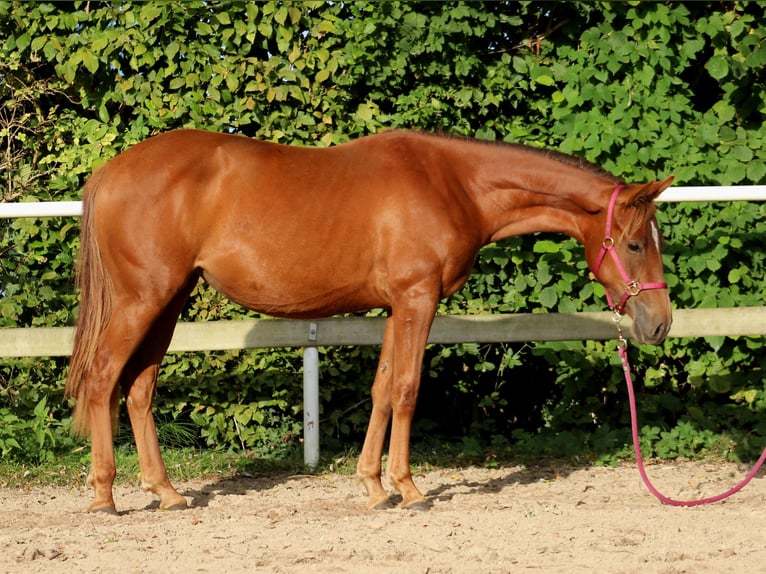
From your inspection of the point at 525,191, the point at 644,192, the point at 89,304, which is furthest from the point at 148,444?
the point at 644,192

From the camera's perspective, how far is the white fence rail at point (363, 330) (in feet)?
18.5

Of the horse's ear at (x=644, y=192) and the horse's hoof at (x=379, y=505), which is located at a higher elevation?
the horse's ear at (x=644, y=192)

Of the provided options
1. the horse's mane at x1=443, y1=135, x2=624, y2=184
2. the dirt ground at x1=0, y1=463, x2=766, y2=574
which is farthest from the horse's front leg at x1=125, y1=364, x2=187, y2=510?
the horse's mane at x1=443, y1=135, x2=624, y2=184

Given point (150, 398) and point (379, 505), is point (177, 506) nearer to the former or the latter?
point (150, 398)

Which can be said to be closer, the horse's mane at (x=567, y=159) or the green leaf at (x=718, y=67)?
the horse's mane at (x=567, y=159)

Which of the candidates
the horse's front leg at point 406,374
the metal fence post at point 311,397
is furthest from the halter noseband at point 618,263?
the metal fence post at point 311,397

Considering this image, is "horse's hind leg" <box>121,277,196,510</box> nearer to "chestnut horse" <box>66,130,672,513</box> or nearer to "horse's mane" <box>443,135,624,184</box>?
"chestnut horse" <box>66,130,672,513</box>

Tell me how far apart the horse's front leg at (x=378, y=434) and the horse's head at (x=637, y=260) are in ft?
3.97

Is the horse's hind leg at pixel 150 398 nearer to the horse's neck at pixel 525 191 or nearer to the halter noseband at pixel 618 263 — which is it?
the horse's neck at pixel 525 191

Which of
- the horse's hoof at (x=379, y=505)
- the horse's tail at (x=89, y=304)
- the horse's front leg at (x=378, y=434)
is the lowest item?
the horse's hoof at (x=379, y=505)

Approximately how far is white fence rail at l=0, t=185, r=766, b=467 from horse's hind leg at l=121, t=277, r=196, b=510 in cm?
57

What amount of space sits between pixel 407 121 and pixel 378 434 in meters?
2.36

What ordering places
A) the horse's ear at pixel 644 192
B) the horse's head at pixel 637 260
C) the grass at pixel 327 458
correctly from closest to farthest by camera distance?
the horse's ear at pixel 644 192 → the horse's head at pixel 637 260 → the grass at pixel 327 458

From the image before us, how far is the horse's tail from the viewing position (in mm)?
4961
